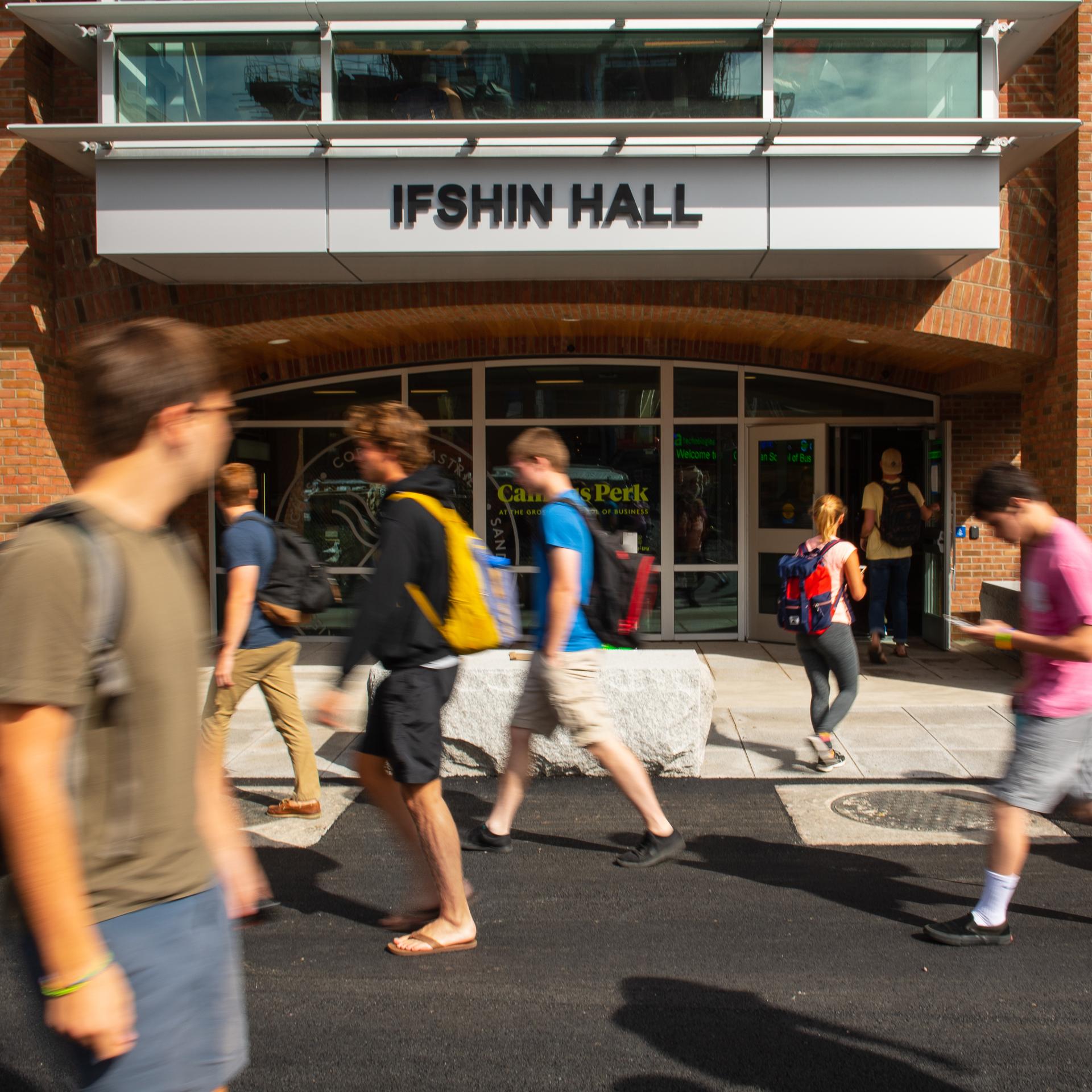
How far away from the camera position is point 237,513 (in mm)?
5301

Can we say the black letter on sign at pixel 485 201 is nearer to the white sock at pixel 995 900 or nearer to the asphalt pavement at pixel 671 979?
the asphalt pavement at pixel 671 979

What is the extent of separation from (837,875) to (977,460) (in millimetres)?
8692

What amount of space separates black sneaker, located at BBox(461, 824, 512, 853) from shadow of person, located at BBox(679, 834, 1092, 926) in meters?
0.85

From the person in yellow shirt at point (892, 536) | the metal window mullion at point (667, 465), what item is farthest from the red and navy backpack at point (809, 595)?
the metal window mullion at point (667, 465)

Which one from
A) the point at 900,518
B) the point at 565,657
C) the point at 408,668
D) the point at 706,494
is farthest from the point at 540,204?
the point at 408,668

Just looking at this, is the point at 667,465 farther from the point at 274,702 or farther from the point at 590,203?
the point at 274,702

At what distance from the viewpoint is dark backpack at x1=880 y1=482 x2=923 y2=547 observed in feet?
36.2

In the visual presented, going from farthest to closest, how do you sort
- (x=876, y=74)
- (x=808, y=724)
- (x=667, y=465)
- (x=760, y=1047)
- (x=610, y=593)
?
1. (x=667, y=465)
2. (x=876, y=74)
3. (x=808, y=724)
4. (x=610, y=593)
5. (x=760, y=1047)

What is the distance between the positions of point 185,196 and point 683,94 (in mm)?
4065

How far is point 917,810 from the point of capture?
577 cm

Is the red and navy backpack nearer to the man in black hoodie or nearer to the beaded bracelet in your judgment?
the man in black hoodie

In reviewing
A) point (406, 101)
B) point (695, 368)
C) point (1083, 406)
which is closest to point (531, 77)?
point (406, 101)

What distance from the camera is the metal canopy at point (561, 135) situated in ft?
26.7

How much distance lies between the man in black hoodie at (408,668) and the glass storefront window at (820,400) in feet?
28.9
